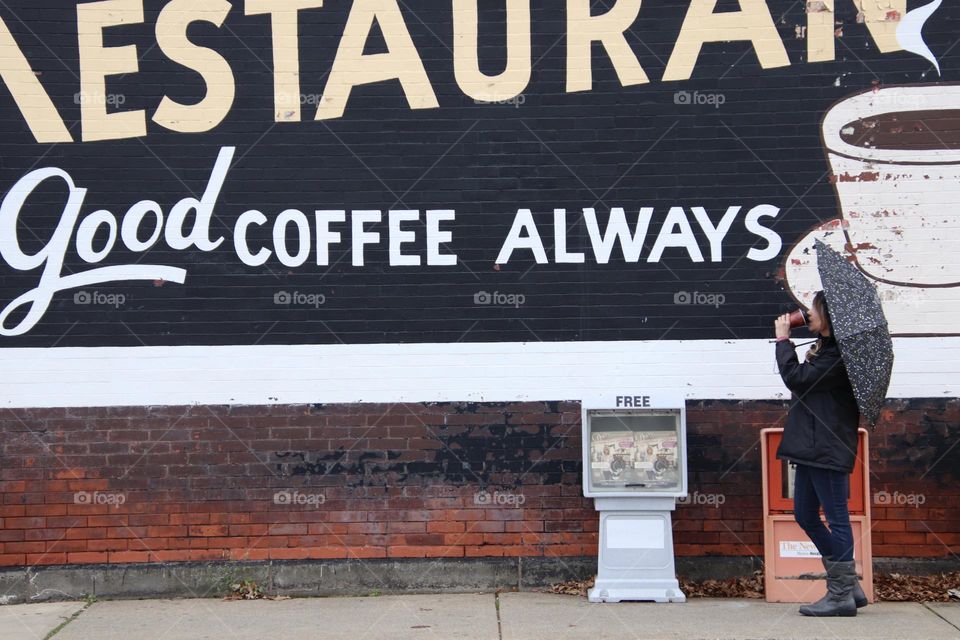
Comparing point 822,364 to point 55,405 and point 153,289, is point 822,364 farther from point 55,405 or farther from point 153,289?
point 55,405

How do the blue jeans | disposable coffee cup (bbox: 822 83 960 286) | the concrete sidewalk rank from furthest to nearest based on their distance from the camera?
disposable coffee cup (bbox: 822 83 960 286) → the blue jeans → the concrete sidewalk

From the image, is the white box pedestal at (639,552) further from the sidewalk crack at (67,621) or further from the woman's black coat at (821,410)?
the sidewalk crack at (67,621)

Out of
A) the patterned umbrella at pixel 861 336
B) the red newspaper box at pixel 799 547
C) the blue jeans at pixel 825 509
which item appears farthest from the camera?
the red newspaper box at pixel 799 547

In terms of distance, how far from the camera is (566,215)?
765cm

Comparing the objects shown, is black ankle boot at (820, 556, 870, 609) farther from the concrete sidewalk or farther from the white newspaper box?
the white newspaper box

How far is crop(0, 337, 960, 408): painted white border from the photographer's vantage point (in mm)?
7559

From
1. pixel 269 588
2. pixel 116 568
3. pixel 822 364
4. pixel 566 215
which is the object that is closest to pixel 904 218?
pixel 822 364

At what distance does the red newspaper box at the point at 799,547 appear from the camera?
7031mm

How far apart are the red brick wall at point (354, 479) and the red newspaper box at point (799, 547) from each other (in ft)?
1.38

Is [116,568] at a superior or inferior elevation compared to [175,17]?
inferior

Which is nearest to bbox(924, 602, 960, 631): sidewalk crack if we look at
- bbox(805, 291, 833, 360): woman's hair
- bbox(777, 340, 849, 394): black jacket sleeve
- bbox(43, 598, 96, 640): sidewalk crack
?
bbox(777, 340, 849, 394): black jacket sleeve

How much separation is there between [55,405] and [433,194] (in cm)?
311

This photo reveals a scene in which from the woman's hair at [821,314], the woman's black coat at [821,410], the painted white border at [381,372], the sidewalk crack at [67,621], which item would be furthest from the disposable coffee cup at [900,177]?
the sidewalk crack at [67,621]

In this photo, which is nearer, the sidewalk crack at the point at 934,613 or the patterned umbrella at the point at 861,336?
the patterned umbrella at the point at 861,336
